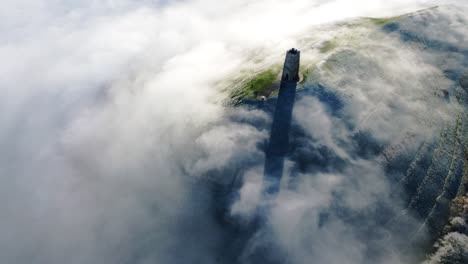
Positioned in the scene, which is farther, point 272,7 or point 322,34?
point 272,7

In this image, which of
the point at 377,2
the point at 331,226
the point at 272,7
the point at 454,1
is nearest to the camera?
the point at 331,226

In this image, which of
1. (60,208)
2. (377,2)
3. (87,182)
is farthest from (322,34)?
(60,208)

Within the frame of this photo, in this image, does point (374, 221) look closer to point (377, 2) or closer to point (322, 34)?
point (322, 34)

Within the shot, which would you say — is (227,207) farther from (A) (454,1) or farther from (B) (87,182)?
(A) (454,1)

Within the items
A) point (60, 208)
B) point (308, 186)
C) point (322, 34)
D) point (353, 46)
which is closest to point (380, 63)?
point (353, 46)

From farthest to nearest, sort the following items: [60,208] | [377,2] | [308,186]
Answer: [377,2]
[60,208]
[308,186]

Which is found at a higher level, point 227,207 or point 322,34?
point 322,34

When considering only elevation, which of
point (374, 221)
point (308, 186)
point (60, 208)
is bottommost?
point (60, 208)
